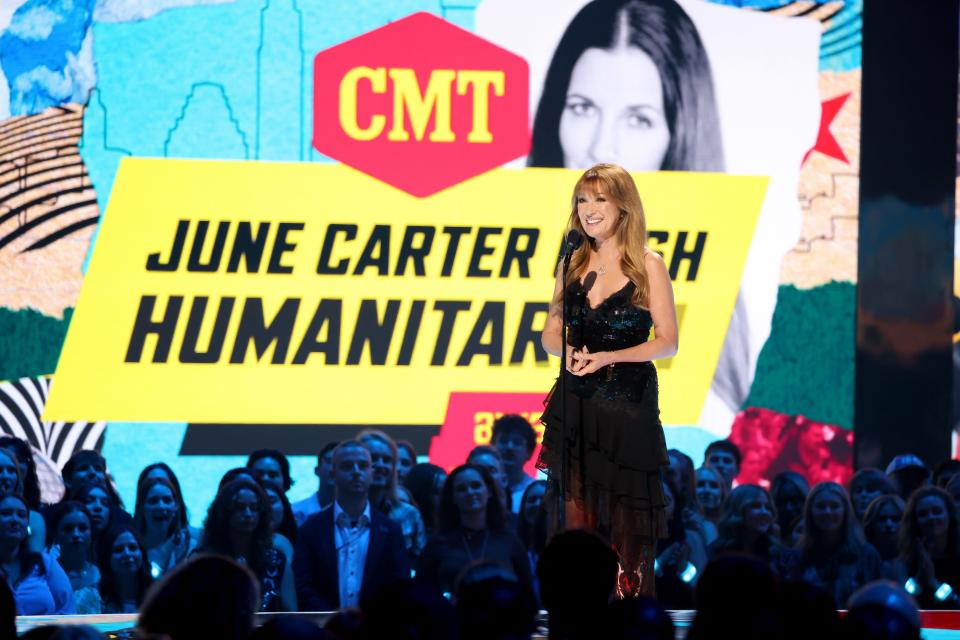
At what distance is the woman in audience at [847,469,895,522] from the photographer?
5.88 meters

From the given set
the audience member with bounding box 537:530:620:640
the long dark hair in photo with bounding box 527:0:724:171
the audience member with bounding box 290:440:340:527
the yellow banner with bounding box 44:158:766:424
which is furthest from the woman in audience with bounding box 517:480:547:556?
the audience member with bounding box 537:530:620:640

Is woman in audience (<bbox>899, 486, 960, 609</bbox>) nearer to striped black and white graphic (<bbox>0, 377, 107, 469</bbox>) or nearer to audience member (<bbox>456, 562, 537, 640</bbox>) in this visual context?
audience member (<bbox>456, 562, 537, 640</bbox>)

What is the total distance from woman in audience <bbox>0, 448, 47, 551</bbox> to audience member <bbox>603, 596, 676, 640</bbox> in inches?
119

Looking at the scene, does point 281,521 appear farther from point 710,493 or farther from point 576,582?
point 576,582

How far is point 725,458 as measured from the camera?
642cm

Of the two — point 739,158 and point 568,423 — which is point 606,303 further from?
point 739,158

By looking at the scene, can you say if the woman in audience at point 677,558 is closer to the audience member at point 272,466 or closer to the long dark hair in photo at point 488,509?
the long dark hair in photo at point 488,509

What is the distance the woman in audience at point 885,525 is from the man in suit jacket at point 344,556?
6.62 feet

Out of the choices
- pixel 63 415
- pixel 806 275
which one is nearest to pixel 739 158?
pixel 806 275

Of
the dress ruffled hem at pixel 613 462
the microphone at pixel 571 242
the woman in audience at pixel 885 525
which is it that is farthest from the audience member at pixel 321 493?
the microphone at pixel 571 242

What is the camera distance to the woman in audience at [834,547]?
5.18 m

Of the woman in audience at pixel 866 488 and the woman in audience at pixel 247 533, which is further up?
the woman in audience at pixel 866 488

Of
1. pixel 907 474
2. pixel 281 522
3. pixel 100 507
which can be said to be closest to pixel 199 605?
pixel 281 522

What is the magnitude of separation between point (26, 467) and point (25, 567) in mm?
1243
